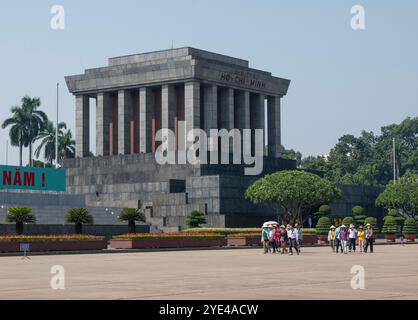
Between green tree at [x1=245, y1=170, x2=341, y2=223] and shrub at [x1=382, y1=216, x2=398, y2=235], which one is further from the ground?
green tree at [x1=245, y1=170, x2=341, y2=223]

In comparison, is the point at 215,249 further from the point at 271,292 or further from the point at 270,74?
the point at 270,74

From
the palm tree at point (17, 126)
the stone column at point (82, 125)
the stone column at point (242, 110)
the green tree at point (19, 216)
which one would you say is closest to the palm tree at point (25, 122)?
the palm tree at point (17, 126)

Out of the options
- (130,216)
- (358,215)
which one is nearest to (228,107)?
(358,215)

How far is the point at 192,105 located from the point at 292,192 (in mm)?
18885

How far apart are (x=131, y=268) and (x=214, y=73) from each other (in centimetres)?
6225

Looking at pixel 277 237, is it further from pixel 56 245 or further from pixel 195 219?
pixel 195 219

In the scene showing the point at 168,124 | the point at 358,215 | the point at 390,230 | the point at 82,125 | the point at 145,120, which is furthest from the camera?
the point at 82,125

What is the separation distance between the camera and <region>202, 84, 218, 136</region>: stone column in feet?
306

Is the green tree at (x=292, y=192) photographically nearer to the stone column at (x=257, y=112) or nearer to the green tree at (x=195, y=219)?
the green tree at (x=195, y=219)

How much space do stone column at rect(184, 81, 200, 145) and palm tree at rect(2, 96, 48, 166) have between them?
3254 centimetres

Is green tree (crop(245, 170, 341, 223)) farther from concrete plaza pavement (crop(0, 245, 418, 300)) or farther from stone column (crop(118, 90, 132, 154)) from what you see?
concrete plaza pavement (crop(0, 245, 418, 300))

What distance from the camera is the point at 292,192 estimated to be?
75.6 meters

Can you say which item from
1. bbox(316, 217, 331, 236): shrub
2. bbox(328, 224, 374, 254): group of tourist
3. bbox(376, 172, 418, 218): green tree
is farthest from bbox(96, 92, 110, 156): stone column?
bbox(328, 224, 374, 254): group of tourist
